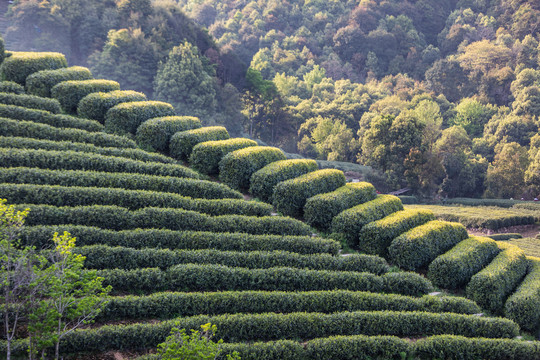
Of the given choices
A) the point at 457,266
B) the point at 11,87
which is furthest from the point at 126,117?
the point at 457,266

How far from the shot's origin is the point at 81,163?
1552 cm

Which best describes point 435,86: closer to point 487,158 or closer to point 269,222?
point 487,158

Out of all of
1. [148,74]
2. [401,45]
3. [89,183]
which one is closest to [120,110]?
[89,183]

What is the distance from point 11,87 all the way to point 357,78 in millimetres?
81824

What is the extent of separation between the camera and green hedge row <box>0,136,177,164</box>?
1571 cm

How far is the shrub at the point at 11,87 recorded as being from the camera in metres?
19.7

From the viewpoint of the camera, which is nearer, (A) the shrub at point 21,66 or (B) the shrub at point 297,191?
(B) the shrub at point 297,191

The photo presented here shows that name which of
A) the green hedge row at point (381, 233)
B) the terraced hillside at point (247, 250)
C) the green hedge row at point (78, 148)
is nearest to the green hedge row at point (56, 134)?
the terraced hillside at point (247, 250)

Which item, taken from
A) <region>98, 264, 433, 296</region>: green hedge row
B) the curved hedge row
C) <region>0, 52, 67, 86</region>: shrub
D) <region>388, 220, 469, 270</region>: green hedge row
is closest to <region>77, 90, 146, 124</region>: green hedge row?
<region>0, 52, 67, 86</region>: shrub

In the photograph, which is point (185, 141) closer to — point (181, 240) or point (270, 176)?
point (270, 176)

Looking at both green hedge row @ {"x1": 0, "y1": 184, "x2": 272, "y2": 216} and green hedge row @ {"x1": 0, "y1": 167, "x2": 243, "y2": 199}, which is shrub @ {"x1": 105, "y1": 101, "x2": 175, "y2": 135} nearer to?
green hedge row @ {"x1": 0, "y1": 167, "x2": 243, "y2": 199}

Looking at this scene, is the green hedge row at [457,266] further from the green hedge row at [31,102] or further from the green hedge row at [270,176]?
the green hedge row at [31,102]

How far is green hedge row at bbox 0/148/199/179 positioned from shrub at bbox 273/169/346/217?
127 inches

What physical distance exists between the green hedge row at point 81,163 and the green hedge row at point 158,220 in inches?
104
